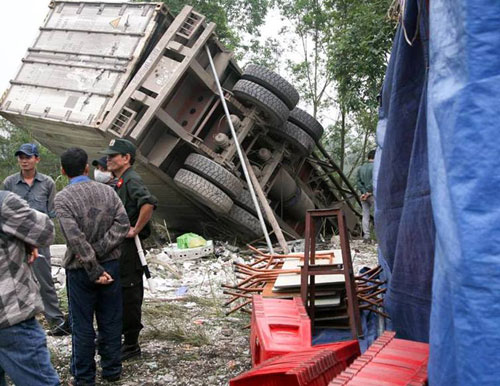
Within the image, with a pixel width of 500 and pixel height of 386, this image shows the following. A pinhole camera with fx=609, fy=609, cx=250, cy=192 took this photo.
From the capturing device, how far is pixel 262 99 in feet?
23.4

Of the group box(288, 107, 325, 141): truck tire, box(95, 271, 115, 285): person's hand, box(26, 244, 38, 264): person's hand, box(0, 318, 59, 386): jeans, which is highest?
box(288, 107, 325, 141): truck tire

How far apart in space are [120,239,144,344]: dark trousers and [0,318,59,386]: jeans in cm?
130

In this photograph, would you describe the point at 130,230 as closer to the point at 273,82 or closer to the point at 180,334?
the point at 180,334

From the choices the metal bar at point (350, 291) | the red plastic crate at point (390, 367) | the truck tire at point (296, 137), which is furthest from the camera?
the truck tire at point (296, 137)

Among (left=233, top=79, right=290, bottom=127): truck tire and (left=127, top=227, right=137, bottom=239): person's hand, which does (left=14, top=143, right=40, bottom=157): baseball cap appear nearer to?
(left=127, top=227, right=137, bottom=239): person's hand

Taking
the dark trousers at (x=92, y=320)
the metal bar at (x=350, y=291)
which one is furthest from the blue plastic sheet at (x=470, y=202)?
the dark trousers at (x=92, y=320)

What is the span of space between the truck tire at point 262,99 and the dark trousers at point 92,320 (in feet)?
12.8

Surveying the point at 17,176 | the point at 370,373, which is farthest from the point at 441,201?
the point at 17,176

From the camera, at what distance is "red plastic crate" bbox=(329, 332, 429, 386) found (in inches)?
71.5

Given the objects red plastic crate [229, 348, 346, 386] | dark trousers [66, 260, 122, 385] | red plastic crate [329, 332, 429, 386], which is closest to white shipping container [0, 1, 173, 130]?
dark trousers [66, 260, 122, 385]

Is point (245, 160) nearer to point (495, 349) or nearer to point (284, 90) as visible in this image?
point (284, 90)

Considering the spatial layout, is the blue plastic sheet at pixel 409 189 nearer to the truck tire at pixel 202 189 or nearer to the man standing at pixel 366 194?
the truck tire at pixel 202 189

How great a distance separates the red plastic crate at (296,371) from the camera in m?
2.03

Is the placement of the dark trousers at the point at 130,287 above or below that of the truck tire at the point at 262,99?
below
